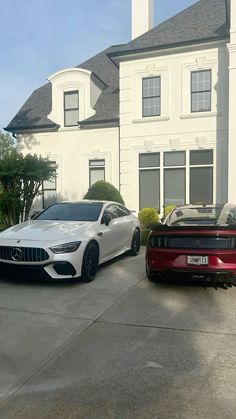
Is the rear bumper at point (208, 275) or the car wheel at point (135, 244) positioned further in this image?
the car wheel at point (135, 244)

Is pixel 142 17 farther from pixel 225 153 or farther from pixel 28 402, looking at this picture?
pixel 28 402

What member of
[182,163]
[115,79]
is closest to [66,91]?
[115,79]

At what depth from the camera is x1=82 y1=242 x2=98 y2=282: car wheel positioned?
6.96 metres

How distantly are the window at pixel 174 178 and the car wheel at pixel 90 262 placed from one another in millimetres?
8879

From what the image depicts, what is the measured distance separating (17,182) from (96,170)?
575 centimetres

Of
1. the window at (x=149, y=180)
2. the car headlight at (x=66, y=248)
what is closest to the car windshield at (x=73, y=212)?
the car headlight at (x=66, y=248)

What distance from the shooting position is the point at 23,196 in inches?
497

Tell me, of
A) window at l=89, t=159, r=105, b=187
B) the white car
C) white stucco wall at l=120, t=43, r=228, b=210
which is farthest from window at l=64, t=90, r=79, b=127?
the white car

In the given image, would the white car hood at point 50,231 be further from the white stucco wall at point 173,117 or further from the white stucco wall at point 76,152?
the white stucco wall at point 76,152

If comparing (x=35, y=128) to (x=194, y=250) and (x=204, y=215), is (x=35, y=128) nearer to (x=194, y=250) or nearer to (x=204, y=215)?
(x=204, y=215)

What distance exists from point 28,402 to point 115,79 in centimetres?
1851

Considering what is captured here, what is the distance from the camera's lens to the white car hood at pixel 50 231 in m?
6.93

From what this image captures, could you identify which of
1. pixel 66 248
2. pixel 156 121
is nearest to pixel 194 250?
pixel 66 248

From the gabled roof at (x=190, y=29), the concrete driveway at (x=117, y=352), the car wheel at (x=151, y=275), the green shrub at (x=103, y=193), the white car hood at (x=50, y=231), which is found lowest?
the concrete driveway at (x=117, y=352)
